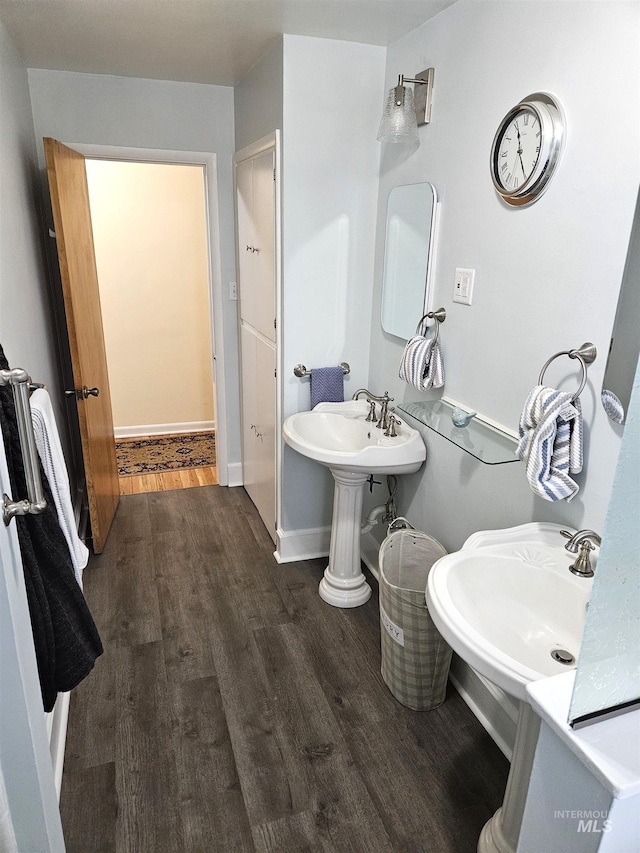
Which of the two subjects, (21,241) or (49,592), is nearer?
(49,592)

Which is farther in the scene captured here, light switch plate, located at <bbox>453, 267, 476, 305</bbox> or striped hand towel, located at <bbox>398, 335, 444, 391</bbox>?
striped hand towel, located at <bbox>398, 335, 444, 391</bbox>

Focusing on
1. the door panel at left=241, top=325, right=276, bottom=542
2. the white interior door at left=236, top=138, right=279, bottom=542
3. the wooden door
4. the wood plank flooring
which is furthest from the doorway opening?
the wooden door

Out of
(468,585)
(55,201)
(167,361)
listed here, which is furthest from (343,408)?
(167,361)

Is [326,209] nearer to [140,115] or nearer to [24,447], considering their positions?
→ [140,115]

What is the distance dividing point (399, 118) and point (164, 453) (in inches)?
125

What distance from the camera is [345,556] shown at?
272 cm

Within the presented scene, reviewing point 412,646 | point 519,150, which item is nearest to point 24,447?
→ point 412,646

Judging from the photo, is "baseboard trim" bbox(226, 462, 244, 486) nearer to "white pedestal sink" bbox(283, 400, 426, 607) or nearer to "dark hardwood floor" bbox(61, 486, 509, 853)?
"dark hardwood floor" bbox(61, 486, 509, 853)

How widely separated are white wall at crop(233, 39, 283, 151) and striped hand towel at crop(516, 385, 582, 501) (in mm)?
1723

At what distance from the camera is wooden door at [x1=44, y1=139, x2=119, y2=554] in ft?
8.77

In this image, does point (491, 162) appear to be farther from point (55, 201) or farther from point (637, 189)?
point (55, 201)

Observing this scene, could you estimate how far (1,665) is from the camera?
113 centimetres

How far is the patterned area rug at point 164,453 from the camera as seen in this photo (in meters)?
4.31

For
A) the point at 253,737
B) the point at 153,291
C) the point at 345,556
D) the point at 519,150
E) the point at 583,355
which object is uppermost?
the point at 519,150
